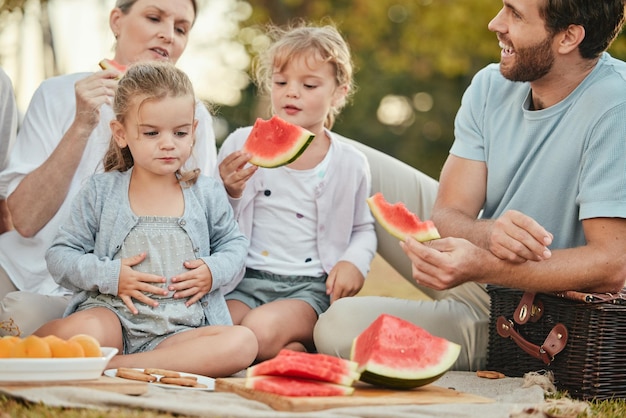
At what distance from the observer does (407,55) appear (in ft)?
63.5

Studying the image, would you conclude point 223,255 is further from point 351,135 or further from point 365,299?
point 351,135

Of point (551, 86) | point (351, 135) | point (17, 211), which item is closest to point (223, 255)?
point (17, 211)

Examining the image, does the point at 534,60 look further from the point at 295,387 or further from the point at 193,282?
the point at 295,387

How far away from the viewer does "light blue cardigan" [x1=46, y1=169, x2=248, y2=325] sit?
4047 millimetres

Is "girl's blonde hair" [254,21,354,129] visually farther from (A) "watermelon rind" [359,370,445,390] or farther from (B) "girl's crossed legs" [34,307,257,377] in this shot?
(A) "watermelon rind" [359,370,445,390]

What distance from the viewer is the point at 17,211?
4.62 meters

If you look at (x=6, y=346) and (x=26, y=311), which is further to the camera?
(x=26, y=311)

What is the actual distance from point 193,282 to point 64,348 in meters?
0.85

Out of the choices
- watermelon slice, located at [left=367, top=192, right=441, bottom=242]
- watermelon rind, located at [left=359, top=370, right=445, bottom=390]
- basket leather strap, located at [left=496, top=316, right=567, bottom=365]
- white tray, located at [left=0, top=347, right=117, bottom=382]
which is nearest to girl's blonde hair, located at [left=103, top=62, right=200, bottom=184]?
watermelon slice, located at [left=367, top=192, right=441, bottom=242]

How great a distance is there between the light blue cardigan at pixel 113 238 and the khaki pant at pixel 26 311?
10.1 inches

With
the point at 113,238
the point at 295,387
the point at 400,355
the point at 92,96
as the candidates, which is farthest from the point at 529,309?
the point at 92,96

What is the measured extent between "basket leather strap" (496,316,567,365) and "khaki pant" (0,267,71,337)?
7.03ft

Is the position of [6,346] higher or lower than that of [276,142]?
lower

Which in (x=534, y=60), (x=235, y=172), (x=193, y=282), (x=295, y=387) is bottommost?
(x=295, y=387)
